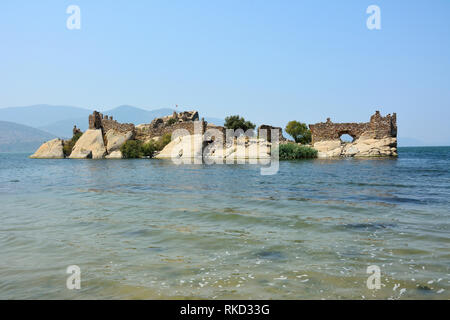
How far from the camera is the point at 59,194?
13617mm

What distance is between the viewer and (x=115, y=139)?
51844 millimetres

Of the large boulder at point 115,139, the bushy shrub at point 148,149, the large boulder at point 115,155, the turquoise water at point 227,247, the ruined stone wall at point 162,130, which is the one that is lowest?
the turquoise water at point 227,247

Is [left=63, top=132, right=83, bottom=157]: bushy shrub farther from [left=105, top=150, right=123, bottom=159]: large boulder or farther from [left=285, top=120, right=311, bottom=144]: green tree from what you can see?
[left=285, top=120, right=311, bottom=144]: green tree

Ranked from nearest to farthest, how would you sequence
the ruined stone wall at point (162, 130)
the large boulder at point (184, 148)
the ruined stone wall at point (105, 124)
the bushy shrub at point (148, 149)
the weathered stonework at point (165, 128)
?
the large boulder at point (184, 148), the weathered stonework at point (165, 128), the ruined stone wall at point (162, 130), the bushy shrub at point (148, 149), the ruined stone wall at point (105, 124)

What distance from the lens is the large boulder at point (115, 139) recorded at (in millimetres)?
51219

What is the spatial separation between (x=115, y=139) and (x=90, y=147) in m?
3.83

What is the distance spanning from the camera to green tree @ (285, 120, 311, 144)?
58.5 meters

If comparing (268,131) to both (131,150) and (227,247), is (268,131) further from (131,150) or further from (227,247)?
(227,247)

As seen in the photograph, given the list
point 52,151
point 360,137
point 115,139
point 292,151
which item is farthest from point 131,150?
point 360,137

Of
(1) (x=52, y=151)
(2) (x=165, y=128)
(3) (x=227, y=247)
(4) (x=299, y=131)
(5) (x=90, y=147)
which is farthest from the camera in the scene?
(4) (x=299, y=131)

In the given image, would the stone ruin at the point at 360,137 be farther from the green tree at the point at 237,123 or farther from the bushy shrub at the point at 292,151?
the green tree at the point at 237,123

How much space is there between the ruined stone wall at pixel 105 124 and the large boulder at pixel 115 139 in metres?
0.74

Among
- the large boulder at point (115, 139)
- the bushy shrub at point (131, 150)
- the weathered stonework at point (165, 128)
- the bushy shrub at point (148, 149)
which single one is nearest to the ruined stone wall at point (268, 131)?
the weathered stonework at point (165, 128)
